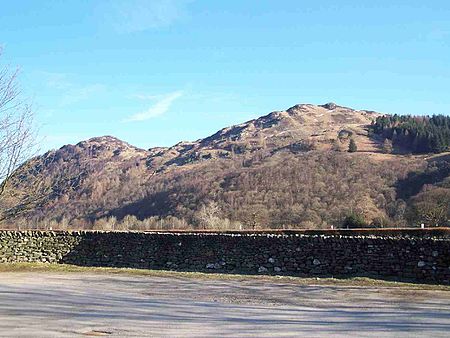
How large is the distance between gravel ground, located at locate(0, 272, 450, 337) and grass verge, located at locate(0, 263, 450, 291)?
1.05 meters

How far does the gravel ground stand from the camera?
32.4 feet

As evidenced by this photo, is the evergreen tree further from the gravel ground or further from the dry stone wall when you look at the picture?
the gravel ground

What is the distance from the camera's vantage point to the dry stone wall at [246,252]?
2109 cm

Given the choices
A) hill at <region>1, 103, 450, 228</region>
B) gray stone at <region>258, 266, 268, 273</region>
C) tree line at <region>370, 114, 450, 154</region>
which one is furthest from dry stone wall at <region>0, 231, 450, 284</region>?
tree line at <region>370, 114, 450, 154</region>

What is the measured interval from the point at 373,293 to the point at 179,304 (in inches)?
267

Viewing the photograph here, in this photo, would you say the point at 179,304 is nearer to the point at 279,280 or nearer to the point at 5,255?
the point at 279,280

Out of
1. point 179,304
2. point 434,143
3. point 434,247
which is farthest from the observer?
point 434,143

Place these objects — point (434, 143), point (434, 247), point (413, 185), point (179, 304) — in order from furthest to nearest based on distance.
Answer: point (434, 143), point (413, 185), point (434, 247), point (179, 304)

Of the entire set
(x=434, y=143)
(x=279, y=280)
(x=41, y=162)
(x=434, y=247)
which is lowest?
(x=279, y=280)

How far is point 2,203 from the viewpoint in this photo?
23.8m

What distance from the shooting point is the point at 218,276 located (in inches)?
882

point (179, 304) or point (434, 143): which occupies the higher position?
point (434, 143)

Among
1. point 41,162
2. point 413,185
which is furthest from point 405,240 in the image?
point 413,185

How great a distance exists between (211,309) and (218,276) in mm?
9529
